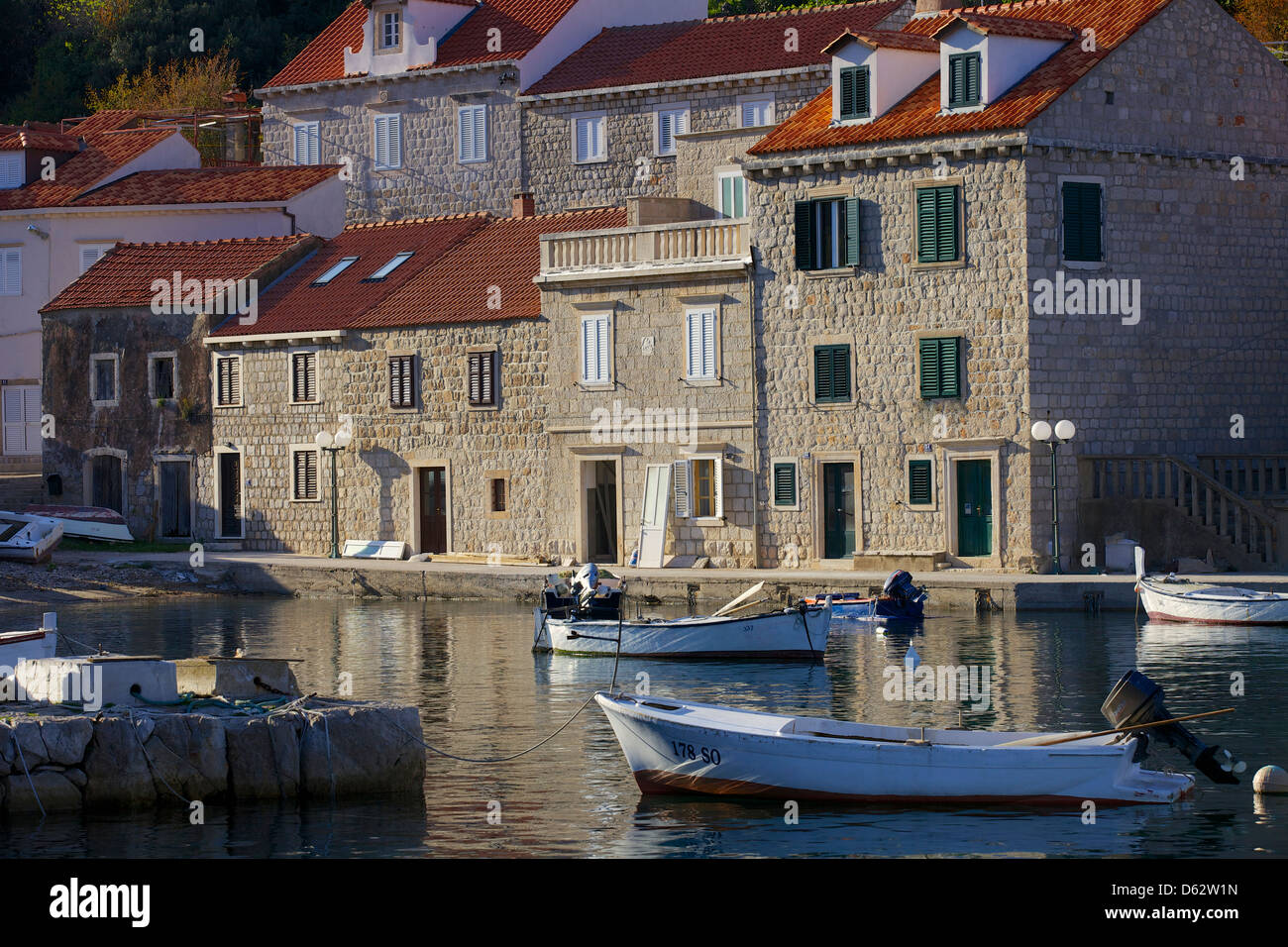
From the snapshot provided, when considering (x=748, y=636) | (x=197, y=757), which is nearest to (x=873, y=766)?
(x=197, y=757)

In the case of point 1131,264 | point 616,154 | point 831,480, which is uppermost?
point 616,154

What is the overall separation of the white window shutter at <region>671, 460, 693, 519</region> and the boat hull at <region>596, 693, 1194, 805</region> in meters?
24.4

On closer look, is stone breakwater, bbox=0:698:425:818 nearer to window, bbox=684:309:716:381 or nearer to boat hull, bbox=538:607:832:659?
boat hull, bbox=538:607:832:659

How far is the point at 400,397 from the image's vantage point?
52.0 m

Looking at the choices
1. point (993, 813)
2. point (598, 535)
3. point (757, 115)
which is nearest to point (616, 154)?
point (757, 115)

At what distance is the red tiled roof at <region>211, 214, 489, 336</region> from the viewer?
5362cm

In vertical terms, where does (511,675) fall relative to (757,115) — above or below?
below

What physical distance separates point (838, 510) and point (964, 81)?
8.99m

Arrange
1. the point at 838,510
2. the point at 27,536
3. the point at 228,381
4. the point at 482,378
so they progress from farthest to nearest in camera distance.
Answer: the point at 228,381
the point at 482,378
the point at 27,536
the point at 838,510

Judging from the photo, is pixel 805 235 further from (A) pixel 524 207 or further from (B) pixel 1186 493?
(A) pixel 524 207

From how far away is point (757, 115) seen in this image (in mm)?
56594

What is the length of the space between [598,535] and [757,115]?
13.7m
